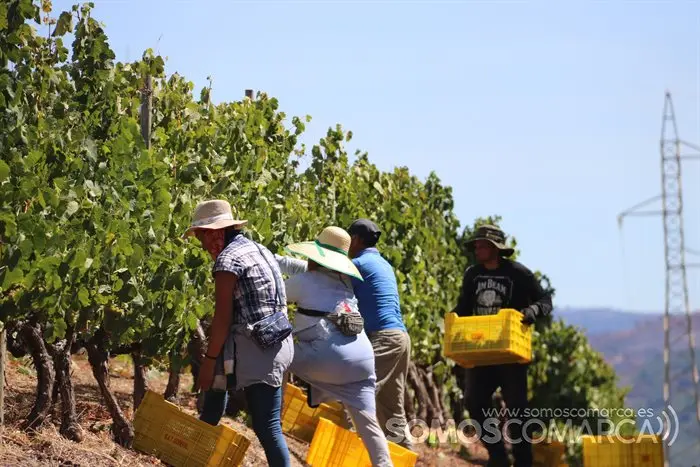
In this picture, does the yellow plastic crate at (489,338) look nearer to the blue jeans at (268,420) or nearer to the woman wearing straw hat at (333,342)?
the woman wearing straw hat at (333,342)

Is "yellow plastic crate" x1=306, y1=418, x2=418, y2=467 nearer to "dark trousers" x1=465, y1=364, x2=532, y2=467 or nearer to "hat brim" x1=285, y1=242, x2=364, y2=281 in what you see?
"dark trousers" x1=465, y1=364, x2=532, y2=467

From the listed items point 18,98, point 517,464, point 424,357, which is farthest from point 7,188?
point 424,357

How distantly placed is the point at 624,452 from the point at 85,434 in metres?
4.00

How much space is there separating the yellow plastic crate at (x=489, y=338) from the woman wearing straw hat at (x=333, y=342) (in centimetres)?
184

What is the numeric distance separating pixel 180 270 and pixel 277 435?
2651 millimetres

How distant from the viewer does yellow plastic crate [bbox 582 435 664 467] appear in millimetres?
10945

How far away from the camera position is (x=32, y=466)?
8664 millimetres

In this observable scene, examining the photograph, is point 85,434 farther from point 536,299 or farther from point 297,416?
point 536,299

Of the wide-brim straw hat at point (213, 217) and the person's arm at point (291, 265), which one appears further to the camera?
the person's arm at point (291, 265)

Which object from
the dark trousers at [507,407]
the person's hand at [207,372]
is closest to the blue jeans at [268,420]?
the person's hand at [207,372]

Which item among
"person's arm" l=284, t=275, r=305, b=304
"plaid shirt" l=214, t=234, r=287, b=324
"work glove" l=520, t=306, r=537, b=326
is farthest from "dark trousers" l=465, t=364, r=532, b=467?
"plaid shirt" l=214, t=234, r=287, b=324

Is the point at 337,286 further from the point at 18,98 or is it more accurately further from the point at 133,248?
the point at 18,98

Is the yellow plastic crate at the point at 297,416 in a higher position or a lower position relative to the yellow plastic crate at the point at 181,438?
higher

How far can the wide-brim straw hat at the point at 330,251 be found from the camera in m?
8.95
